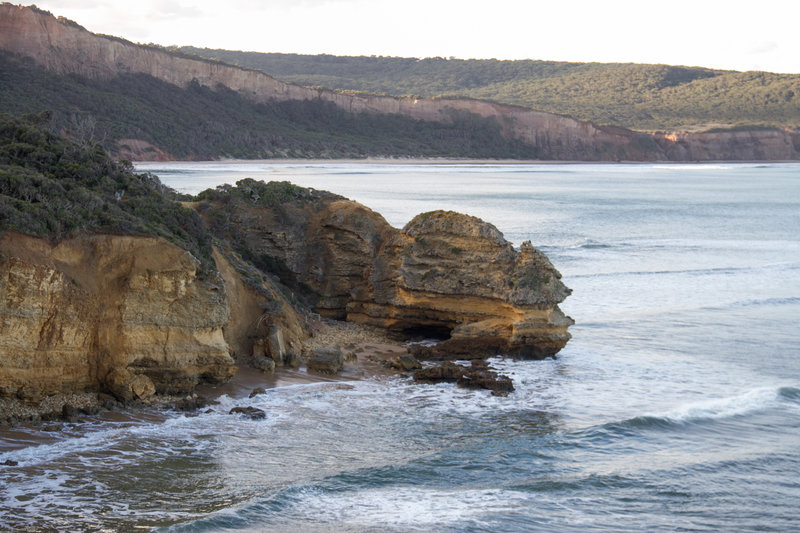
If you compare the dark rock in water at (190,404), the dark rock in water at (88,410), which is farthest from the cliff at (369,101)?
the dark rock in water at (88,410)

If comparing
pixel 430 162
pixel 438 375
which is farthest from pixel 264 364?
pixel 430 162

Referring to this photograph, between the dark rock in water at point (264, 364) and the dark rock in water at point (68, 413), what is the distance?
3605 millimetres

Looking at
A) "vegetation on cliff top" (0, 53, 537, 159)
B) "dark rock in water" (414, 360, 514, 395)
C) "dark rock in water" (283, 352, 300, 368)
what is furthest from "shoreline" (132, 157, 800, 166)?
"dark rock in water" (414, 360, 514, 395)

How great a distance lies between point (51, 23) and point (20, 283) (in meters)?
71.7

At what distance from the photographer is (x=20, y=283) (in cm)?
1088

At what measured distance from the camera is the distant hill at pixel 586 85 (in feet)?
470

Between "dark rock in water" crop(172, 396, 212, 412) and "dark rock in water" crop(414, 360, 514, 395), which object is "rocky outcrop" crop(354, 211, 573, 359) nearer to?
"dark rock in water" crop(414, 360, 514, 395)

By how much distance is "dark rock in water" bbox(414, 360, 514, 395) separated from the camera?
46.6 ft

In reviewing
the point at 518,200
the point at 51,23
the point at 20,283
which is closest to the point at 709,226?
the point at 518,200

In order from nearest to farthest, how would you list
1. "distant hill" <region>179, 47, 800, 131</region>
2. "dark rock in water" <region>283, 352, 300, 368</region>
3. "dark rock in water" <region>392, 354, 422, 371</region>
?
"dark rock in water" <region>283, 352, 300, 368</region> < "dark rock in water" <region>392, 354, 422, 371</region> < "distant hill" <region>179, 47, 800, 131</region>

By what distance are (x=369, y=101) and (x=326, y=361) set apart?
98117 mm

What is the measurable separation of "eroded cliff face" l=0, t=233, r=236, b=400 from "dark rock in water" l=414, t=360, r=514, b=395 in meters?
3.44

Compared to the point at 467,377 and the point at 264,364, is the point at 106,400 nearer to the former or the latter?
the point at 264,364

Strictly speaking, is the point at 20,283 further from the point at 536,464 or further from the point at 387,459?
the point at 536,464
